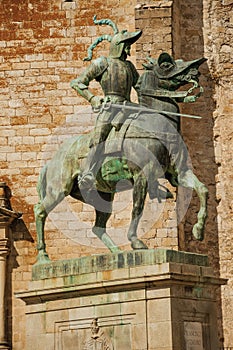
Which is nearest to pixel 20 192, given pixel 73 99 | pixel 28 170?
pixel 28 170

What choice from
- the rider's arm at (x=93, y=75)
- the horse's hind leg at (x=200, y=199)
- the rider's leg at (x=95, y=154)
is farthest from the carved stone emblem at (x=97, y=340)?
the rider's arm at (x=93, y=75)

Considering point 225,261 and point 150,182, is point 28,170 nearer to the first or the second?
point 225,261

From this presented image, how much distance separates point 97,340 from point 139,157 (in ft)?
5.47

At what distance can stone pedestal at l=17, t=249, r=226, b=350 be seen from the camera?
8234 millimetres

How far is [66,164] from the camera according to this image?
30.9 feet

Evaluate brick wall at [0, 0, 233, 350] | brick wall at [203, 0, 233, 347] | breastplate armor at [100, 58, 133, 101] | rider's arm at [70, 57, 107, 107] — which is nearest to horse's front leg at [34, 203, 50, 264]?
rider's arm at [70, 57, 107, 107]

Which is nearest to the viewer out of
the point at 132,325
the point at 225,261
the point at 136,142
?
the point at 132,325

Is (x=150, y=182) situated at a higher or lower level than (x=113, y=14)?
lower

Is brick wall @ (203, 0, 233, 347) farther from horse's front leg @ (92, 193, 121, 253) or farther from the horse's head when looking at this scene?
the horse's head

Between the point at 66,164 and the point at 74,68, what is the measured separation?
6.71 meters

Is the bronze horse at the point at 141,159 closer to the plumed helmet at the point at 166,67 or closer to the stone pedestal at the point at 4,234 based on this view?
the plumed helmet at the point at 166,67

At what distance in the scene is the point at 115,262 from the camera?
8.60m

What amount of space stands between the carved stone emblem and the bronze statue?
0.88 m

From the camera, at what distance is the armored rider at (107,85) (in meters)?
9.12
